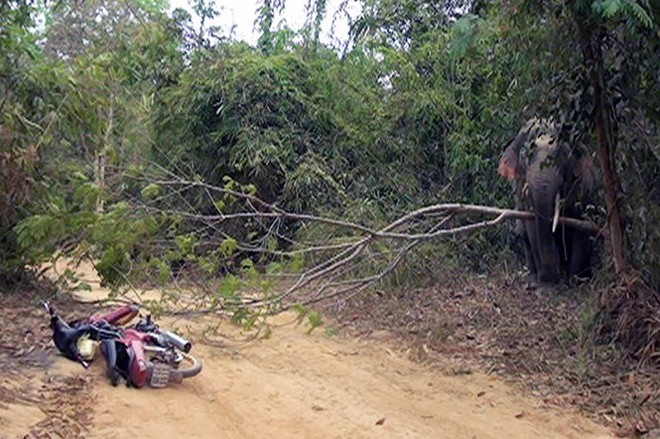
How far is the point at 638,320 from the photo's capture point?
21.9ft

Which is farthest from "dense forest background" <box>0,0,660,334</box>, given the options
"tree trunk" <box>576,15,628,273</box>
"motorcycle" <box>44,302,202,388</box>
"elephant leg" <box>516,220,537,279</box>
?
"elephant leg" <box>516,220,537,279</box>

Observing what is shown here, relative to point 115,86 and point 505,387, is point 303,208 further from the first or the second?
point 505,387

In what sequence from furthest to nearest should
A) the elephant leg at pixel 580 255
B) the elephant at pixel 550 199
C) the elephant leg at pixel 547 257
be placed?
the elephant leg at pixel 580 255, the elephant leg at pixel 547 257, the elephant at pixel 550 199

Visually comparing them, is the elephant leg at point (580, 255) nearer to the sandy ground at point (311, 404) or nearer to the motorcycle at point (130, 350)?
the sandy ground at point (311, 404)

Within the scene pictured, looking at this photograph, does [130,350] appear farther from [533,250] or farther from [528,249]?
[528,249]

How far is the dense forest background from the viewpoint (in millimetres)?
6805

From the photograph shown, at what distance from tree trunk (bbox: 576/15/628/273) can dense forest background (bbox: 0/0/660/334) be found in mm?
11

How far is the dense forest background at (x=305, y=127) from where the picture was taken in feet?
22.3

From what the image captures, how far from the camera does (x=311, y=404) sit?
5.96 meters

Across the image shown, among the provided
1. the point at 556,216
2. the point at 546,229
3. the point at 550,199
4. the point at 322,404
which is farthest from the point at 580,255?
the point at 322,404

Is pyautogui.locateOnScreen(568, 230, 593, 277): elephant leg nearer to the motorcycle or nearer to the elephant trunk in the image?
the elephant trunk

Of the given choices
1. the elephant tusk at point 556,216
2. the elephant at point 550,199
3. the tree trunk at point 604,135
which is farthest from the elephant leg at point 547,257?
the tree trunk at point 604,135

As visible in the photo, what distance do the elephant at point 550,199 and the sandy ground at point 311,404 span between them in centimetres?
231

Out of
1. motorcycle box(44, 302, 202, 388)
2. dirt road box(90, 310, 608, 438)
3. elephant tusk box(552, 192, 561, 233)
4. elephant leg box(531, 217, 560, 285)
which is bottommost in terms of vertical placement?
dirt road box(90, 310, 608, 438)
